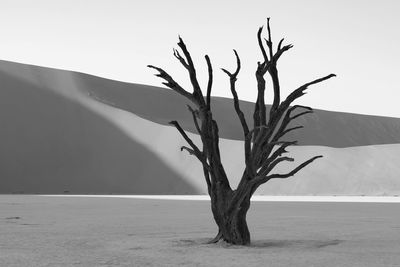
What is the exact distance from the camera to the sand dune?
54500 millimetres

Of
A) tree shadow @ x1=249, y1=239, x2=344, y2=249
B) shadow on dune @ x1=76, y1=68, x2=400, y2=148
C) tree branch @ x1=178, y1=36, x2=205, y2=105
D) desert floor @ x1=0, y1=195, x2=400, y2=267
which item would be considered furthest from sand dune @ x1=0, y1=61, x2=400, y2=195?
tree branch @ x1=178, y1=36, x2=205, y2=105

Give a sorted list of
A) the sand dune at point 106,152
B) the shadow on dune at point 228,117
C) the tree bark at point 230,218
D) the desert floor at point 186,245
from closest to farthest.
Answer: the desert floor at point 186,245 → the tree bark at point 230,218 → the sand dune at point 106,152 → the shadow on dune at point 228,117

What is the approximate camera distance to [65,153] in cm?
5950

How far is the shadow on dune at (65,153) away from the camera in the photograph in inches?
2159

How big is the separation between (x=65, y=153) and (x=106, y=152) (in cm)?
361

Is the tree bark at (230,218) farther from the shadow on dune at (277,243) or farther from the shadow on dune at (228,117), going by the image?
the shadow on dune at (228,117)

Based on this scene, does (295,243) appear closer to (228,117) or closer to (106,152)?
(106,152)

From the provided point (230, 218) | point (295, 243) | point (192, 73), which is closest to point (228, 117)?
point (192, 73)

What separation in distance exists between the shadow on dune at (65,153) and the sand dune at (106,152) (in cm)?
8

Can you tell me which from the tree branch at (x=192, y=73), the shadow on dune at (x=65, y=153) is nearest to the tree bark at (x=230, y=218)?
the tree branch at (x=192, y=73)

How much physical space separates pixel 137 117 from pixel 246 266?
5925cm

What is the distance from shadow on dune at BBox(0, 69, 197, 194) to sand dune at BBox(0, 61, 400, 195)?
0.08 metres

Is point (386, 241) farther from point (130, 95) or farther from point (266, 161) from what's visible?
point (130, 95)

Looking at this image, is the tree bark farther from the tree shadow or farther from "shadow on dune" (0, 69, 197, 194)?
"shadow on dune" (0, 69, 197, 194)
